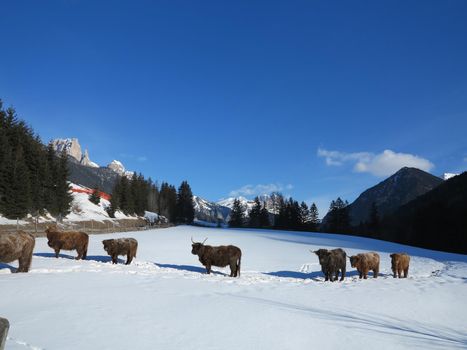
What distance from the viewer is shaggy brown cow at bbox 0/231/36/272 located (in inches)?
505

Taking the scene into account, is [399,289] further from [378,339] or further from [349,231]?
[349,231]

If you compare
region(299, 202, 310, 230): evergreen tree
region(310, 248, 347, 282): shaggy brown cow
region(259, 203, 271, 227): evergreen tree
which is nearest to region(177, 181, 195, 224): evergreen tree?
region(259, 203, 271, 227): evergreen tree

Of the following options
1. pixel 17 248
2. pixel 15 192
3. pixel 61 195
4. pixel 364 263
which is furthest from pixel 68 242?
pixel 61 195

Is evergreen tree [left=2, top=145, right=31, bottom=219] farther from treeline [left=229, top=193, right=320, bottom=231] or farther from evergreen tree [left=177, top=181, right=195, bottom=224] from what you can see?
evergreen tree [left=177, top=181, right=195, bottom=224]

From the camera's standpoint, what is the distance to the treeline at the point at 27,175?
1523 inches

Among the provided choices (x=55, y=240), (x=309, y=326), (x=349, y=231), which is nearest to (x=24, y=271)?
(x=55, y=240)

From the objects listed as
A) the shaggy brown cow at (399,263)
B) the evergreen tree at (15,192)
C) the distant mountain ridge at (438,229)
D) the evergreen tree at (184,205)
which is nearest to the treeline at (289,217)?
the evergreen tree at (184,205)

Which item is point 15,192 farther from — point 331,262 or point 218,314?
point 218,314

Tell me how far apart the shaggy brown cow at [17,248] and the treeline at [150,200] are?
214 feet

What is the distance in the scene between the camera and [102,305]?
8.27 meters

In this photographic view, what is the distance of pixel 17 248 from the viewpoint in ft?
42.8

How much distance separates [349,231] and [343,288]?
242 ft

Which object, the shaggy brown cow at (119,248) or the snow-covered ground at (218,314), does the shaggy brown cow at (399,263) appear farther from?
the shaggy brown cow at (119,248)

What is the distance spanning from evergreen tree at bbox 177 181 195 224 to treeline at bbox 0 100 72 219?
182 ft
